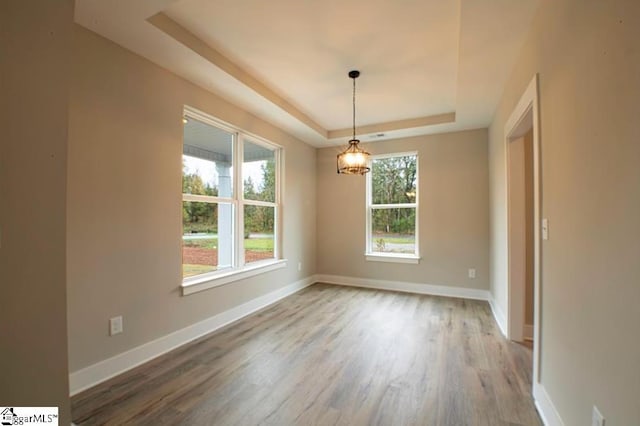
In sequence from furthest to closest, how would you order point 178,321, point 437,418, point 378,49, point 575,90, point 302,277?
point 302,277 < point 178,321 < point 378,49 < point 437,418 < point 575,90

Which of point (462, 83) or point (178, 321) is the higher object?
point (462, 83)

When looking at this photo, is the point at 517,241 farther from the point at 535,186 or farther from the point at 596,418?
the point at 596,418

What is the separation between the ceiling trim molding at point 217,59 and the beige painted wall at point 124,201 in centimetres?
46

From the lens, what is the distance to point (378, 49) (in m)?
2.57

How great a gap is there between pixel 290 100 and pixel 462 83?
2004mm

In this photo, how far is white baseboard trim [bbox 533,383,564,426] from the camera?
1576 millimetres

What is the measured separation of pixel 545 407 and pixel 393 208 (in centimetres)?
348

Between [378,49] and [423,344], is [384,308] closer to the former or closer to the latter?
[423,344]

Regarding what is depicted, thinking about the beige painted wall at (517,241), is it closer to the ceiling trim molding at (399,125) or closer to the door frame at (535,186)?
the door frame at (535,186)

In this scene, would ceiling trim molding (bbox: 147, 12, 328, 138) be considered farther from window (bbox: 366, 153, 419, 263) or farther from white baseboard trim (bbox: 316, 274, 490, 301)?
white baseboard trim (bbox: 316, 274, 490, 301)

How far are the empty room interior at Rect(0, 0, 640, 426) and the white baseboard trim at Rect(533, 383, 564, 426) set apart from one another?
15mm

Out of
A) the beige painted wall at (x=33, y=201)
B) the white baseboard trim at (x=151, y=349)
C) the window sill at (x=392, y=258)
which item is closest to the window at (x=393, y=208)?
the window sill at (x=392, y=258)

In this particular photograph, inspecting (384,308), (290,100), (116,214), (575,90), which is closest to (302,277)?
(384,308)

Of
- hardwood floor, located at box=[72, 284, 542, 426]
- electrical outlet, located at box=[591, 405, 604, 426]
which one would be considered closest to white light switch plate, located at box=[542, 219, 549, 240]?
electrical outlet, located at box=[591, 405, 604, 426]
